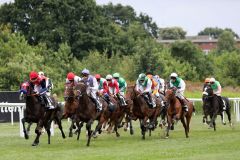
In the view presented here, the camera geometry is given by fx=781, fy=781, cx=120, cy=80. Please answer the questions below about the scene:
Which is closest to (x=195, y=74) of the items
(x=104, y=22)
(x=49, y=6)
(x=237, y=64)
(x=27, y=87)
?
(x=237, y=64)

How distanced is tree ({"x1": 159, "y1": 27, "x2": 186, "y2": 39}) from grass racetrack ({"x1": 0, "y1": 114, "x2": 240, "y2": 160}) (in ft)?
482

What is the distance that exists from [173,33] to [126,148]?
156 metres

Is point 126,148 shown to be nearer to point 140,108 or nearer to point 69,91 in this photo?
point 69,91

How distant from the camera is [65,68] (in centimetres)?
6041

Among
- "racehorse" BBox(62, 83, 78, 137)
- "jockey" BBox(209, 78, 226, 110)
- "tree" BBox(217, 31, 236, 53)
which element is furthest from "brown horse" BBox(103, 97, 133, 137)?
"tree" BBox(217, 31, 236, 53)

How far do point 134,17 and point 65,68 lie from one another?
61.4 metres

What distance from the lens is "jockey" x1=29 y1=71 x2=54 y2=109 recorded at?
71.9 ft

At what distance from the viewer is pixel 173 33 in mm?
176000

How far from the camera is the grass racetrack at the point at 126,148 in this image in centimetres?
1827

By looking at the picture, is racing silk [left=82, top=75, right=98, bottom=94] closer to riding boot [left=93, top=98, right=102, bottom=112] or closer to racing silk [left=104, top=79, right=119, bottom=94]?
riding boot [left=93, top=98, right=102, bottom=112]

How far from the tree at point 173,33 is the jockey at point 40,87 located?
5900 inches

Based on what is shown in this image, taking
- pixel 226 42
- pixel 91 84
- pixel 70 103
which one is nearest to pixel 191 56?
pixel 70 103

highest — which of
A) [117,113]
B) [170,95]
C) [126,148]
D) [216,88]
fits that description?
[216,88]

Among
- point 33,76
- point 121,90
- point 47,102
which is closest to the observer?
point 33,76
